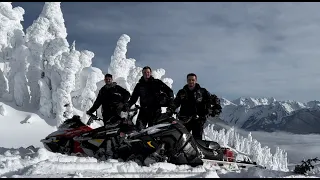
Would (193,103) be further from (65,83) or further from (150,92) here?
(65,83)

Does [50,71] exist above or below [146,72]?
above

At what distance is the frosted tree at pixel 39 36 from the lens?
47719mm

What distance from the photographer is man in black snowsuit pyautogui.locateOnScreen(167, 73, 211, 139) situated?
8312 millimetres

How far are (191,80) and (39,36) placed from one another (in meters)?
42.9

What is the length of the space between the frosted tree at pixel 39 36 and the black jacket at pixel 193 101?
42.4 meters

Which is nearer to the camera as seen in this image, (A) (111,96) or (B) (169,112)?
(B) (169,112)

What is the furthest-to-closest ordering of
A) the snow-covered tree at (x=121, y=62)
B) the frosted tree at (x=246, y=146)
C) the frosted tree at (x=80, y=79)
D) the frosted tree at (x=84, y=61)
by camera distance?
the frosted tree at (x=246, y=146) → the snow-covered tree at (x=121, y=62) → the frosted tree at (x=84, y=61) → the frosted tree at (x=80, y=79)

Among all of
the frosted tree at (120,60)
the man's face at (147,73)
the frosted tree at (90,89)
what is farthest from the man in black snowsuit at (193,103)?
the frosted tree at (120,60)

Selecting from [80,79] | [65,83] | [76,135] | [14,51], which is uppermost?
[14,51]

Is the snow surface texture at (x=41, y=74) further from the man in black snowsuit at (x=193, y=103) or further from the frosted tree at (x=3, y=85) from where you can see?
the man in black snowsuit at (x=193, y=103)

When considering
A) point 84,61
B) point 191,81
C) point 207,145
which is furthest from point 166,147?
point 84,61

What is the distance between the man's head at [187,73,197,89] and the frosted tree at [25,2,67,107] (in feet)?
140

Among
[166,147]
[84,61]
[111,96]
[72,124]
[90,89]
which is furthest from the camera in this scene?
[84,61]

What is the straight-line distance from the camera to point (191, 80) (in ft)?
27.4
